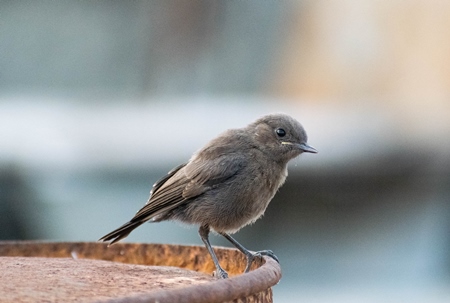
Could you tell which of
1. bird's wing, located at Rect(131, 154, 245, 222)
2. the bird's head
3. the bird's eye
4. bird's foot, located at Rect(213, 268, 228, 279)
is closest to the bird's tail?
bird's wing, located at Rect(131, 154, 245, 222)

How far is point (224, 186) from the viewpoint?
5660 mm

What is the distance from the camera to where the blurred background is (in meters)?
12.6

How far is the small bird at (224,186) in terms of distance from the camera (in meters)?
5.61

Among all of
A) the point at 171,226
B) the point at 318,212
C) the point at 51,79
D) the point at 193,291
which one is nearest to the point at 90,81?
the point at 51,79

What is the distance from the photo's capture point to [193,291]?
314 cm

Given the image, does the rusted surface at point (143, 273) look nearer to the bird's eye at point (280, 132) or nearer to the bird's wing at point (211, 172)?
the bird's wing at point (211, 172)

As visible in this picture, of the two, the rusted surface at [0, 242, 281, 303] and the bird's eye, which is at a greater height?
the bird's eye

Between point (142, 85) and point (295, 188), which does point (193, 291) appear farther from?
point (142, 85)

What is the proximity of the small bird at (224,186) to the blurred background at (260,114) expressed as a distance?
6044mm

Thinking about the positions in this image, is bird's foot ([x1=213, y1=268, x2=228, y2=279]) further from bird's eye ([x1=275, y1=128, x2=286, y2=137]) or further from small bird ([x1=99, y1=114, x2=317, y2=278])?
bird's eye ([x1=275, y1=128, x2=286, y2=137])

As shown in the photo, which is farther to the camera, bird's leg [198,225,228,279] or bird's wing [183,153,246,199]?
bird's wing [183,153,246,199]

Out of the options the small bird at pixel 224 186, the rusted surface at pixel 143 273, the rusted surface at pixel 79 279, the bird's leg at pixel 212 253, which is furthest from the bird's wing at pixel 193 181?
the rusted surface at pixel 79 279

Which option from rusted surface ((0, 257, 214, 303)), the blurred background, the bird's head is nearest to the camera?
rusted surface ((0, 257, 214, 303))

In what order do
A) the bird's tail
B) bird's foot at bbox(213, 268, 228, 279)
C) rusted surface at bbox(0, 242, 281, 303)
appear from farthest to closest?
the bird's tail
bird's foot at bbox(213, 268, 228, 279)
rusted surface at bbox(0, 242, 281, 303)
